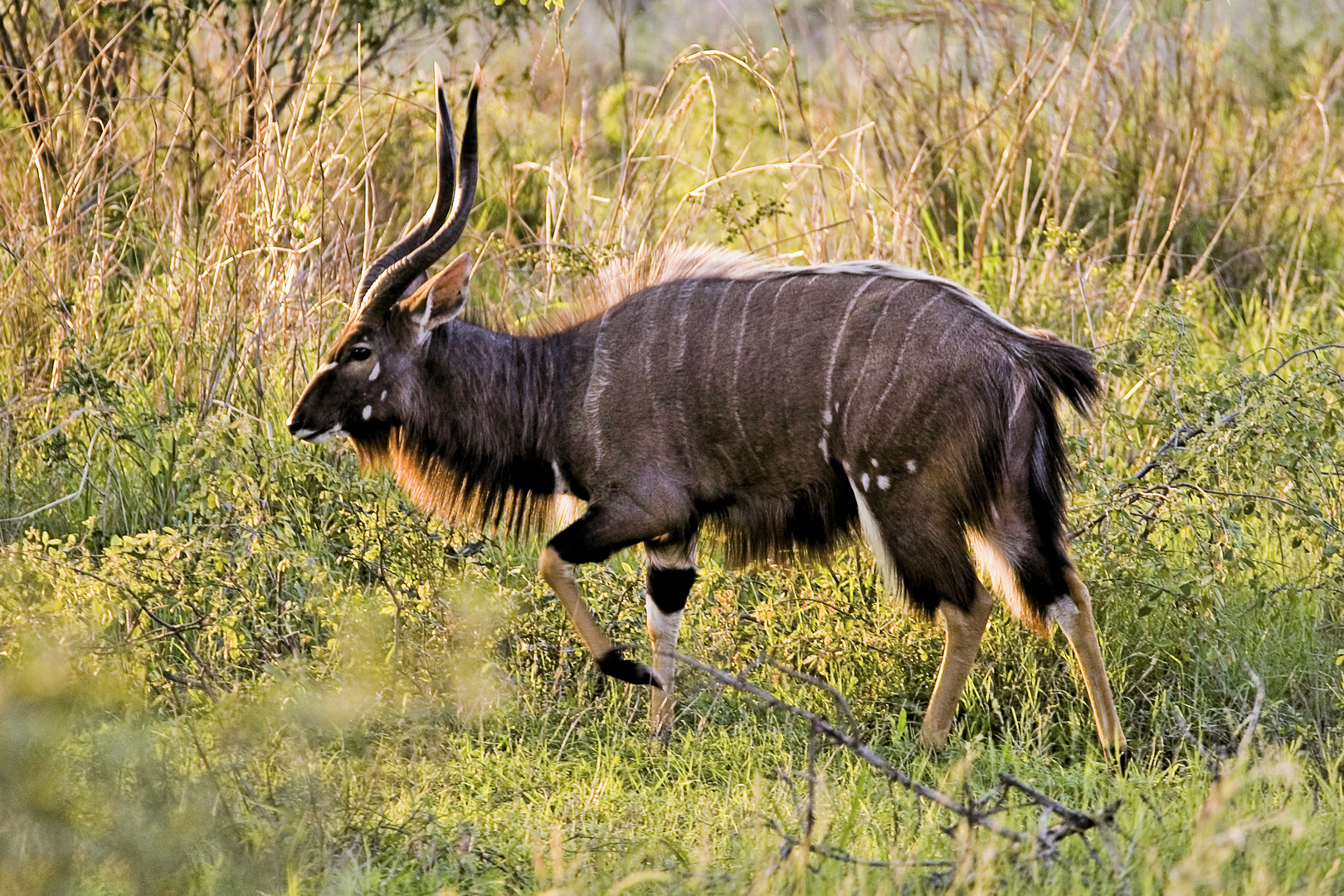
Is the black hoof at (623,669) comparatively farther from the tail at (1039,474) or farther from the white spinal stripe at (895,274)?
the white spinal stripe at (895,274)

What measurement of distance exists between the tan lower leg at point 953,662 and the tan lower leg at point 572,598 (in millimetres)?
771

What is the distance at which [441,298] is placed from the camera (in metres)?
4.13

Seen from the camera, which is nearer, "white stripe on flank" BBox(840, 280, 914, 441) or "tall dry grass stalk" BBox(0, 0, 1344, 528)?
"white stripe on flank" BBox(840, 280, 914, 441)

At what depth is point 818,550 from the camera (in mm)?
3984

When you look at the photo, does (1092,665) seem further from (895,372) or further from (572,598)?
(572,598)

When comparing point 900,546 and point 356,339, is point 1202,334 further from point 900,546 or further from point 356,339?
point 356,339

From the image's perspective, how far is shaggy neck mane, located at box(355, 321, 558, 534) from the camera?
4.20 m

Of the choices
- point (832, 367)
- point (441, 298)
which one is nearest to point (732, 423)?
point (832, 367)

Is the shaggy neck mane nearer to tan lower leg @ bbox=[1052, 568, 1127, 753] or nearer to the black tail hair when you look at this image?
the black tail hair

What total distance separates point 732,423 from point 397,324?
902 mm

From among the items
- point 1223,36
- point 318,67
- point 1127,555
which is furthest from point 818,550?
point 1223,36

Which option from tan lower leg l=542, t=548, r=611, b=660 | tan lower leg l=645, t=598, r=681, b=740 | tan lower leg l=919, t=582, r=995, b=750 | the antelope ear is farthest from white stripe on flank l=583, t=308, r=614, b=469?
tan lower leg l=919, t=582, r=995, b=750

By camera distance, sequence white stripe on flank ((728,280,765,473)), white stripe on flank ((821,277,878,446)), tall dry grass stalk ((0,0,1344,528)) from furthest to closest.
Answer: tall dry grass stalk ((0,0,1344,528))
white stripe on flank ((728,280,765,473))
white stripe on flank ((821,277,878,446))

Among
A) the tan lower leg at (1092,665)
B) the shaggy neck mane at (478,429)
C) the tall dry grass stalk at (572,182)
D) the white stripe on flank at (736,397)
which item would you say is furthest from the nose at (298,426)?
the tan lower leg at (1092,665)
